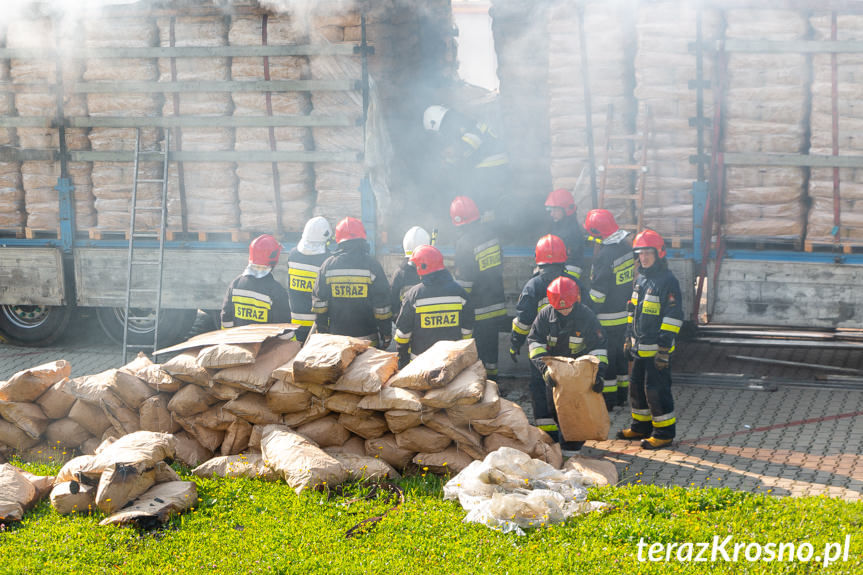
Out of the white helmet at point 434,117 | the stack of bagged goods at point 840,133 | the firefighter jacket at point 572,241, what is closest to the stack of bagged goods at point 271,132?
the white helmet at point 434,117

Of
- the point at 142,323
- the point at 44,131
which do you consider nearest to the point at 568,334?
the point at 142,323

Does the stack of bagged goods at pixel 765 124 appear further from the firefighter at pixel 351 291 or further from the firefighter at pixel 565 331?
the firefighter at pixel 351 291

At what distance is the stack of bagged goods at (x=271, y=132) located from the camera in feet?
34.1

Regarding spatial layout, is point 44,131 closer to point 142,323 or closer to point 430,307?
point 142,323

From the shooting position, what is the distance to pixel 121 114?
11.0 metres

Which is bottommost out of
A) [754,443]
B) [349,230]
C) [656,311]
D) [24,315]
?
[754,443]

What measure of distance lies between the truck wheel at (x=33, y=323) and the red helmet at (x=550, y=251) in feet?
21.8

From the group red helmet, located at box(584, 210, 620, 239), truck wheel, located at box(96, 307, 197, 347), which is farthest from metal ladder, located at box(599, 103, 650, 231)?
truck wheel, located at box(96, 307, 197, 347)

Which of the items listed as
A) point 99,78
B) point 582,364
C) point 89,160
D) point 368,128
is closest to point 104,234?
point 89,160

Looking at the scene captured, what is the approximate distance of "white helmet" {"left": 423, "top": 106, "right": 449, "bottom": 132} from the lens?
461 inches

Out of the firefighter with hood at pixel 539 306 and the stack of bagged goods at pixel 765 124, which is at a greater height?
the stack of bagged goods at pixel 765 124

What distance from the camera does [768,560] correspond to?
5422mm

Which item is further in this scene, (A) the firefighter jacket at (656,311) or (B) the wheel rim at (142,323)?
(B) the wheel rim at (142,323)

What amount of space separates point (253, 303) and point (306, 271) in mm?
731
